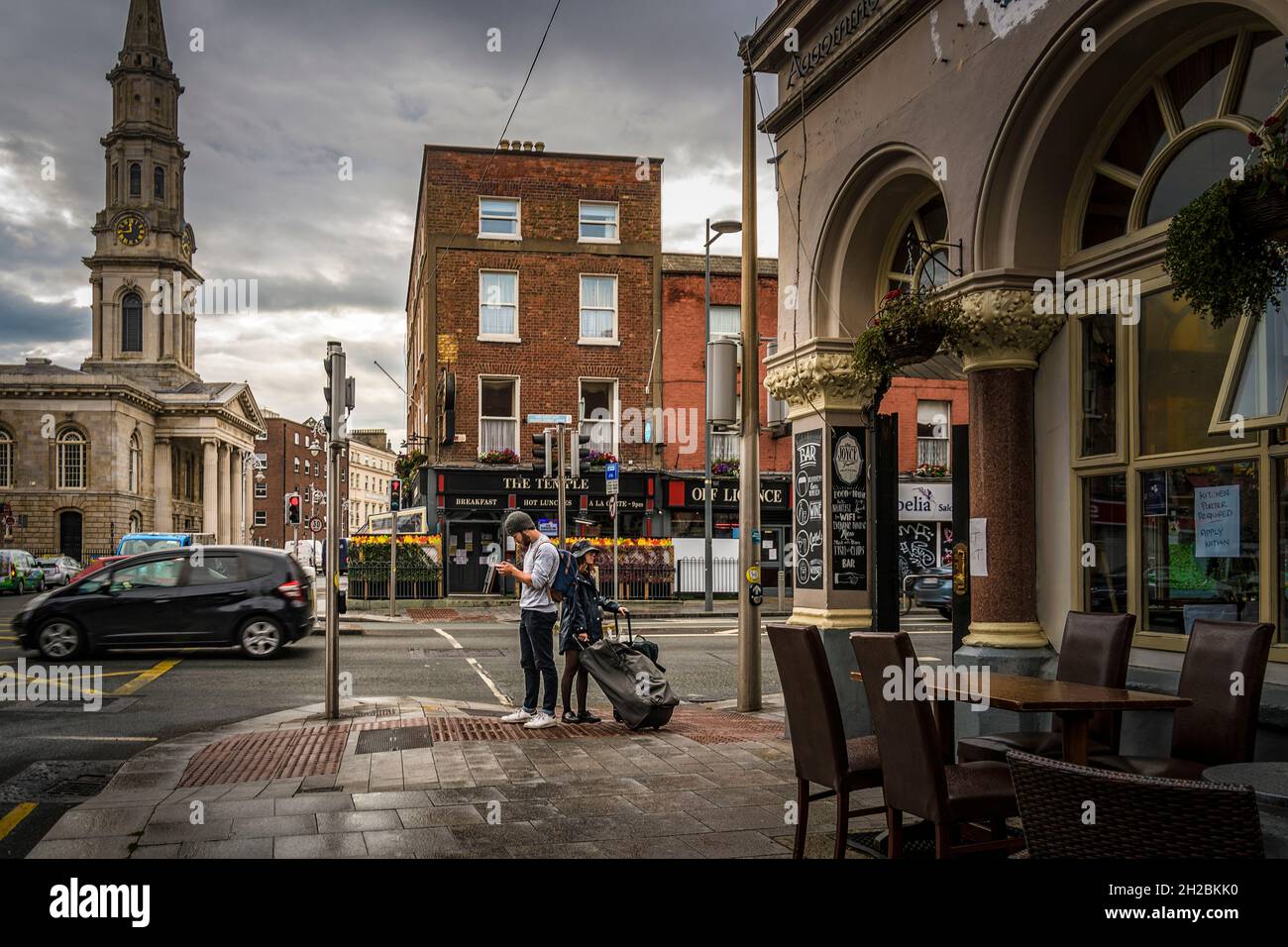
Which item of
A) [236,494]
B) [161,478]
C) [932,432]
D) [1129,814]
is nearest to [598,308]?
[932,432]

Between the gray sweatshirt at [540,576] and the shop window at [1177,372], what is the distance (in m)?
4.93

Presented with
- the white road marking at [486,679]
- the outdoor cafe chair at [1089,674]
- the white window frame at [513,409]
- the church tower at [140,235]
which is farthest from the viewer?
the church tower at [140,235]

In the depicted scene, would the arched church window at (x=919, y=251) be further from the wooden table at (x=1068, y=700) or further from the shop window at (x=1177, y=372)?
the wooden table at (x=1068, y=700)

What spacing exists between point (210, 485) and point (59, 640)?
79.6m

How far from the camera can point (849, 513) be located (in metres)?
9.51

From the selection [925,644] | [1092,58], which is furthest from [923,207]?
[925,644]

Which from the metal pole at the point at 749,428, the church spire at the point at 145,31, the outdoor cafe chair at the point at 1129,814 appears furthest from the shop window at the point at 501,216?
the church spire at the point at 145,31

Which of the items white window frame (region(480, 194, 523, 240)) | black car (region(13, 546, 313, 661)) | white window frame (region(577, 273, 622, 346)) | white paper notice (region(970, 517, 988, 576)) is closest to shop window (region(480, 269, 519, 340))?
white window frame (region(480, 194, 523, 240))

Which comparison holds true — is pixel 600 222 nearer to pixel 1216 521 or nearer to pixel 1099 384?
pixel 1099 384

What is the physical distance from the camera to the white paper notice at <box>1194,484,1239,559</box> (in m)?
6.07

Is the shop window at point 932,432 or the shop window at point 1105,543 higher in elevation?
the shop window at point 932,432

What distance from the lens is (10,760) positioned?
8766 millimetres

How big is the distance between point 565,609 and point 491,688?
158 inches

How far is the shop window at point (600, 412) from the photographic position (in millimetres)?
33844
